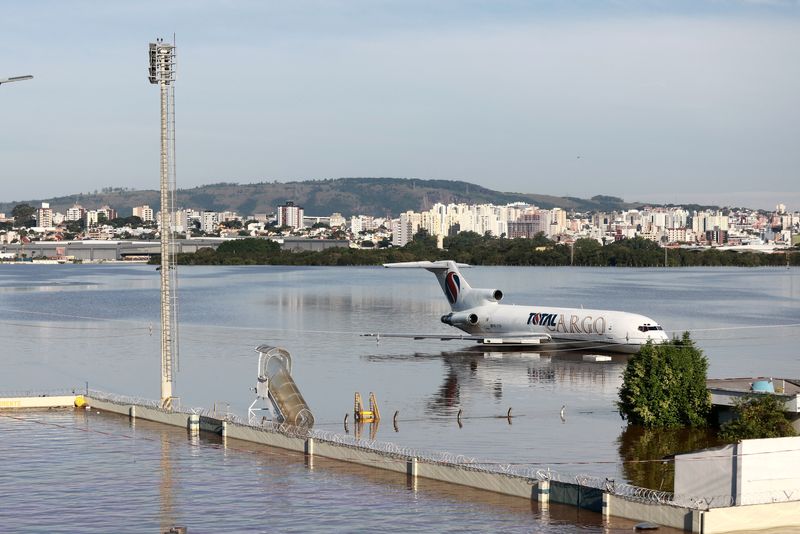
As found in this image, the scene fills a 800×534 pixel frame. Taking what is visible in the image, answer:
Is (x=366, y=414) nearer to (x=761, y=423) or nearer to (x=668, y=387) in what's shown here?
(x=668, y=387)

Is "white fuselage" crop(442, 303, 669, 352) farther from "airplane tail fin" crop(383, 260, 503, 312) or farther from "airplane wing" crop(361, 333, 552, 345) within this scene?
"airplane tail fin" crop(383, 260, 503, 312)

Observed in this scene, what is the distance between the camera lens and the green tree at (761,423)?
169 feet

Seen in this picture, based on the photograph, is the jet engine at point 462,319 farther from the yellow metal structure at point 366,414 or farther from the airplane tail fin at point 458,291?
the yellow metal structure at point 366,414

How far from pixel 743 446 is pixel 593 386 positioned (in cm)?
4410

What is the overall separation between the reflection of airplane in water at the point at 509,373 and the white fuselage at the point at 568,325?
6.10 ft

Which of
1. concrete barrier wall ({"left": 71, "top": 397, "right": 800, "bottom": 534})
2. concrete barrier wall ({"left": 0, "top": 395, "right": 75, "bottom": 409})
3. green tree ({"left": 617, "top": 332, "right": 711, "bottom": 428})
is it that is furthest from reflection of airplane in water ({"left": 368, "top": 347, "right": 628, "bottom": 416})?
concrete barrier wall ({"left": 0, "top": 395, "right": 75, "bottom": 409})

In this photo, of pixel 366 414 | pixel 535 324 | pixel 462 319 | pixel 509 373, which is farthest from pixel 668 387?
pixel 462 319

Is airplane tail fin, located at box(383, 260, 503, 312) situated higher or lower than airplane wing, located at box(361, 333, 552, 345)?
higher

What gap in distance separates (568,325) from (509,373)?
1060cm

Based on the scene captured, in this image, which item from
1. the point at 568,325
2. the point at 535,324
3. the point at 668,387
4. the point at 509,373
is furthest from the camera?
the point at 535,324

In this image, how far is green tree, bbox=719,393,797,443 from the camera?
169 ft

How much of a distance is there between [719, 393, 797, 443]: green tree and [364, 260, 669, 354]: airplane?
3842 centimetres

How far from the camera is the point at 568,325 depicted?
103 metres

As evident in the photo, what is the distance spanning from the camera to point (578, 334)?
335 feet
